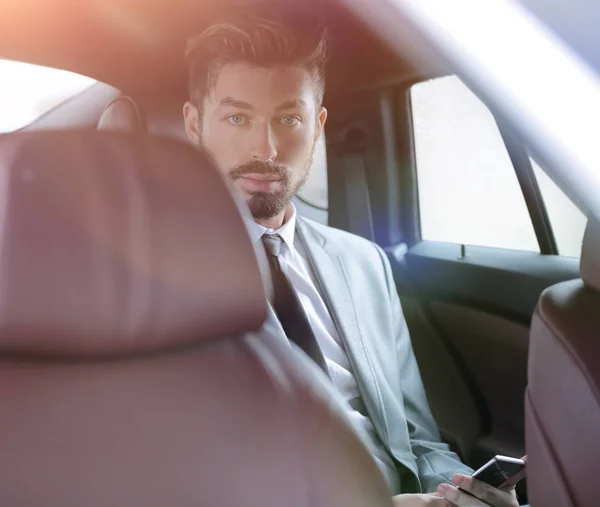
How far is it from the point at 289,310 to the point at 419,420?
392 millimetres

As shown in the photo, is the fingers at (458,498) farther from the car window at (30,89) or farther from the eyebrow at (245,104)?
the car window at (30,89)

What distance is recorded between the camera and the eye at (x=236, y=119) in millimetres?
1205

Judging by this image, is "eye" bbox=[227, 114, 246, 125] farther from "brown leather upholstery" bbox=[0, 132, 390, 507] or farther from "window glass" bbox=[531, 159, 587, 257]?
"window glass" bbox=[531, 159, 587, 257]

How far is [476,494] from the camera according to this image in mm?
1025

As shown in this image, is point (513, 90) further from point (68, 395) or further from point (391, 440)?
point (391, 440)

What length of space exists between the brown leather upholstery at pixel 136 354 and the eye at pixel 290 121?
41cm

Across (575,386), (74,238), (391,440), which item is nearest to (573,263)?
(575,386)

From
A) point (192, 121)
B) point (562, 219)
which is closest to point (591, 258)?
point (562, 219)

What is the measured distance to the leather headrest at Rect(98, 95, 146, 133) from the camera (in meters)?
1.12

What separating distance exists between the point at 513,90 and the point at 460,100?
0.55 metres

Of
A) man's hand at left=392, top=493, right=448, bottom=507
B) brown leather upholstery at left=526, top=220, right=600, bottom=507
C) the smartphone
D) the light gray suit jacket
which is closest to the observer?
brown leather upholstery at left=526, top=220, right=600, bottom=507

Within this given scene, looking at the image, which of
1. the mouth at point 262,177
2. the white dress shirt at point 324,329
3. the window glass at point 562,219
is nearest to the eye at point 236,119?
the mouth at point 262,177

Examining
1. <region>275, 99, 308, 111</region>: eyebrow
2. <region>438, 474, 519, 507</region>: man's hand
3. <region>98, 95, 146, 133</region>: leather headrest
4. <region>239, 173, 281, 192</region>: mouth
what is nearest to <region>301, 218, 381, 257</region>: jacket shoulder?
<region>239, 173, 281, 192</region>: mouth

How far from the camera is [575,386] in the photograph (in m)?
0.75
